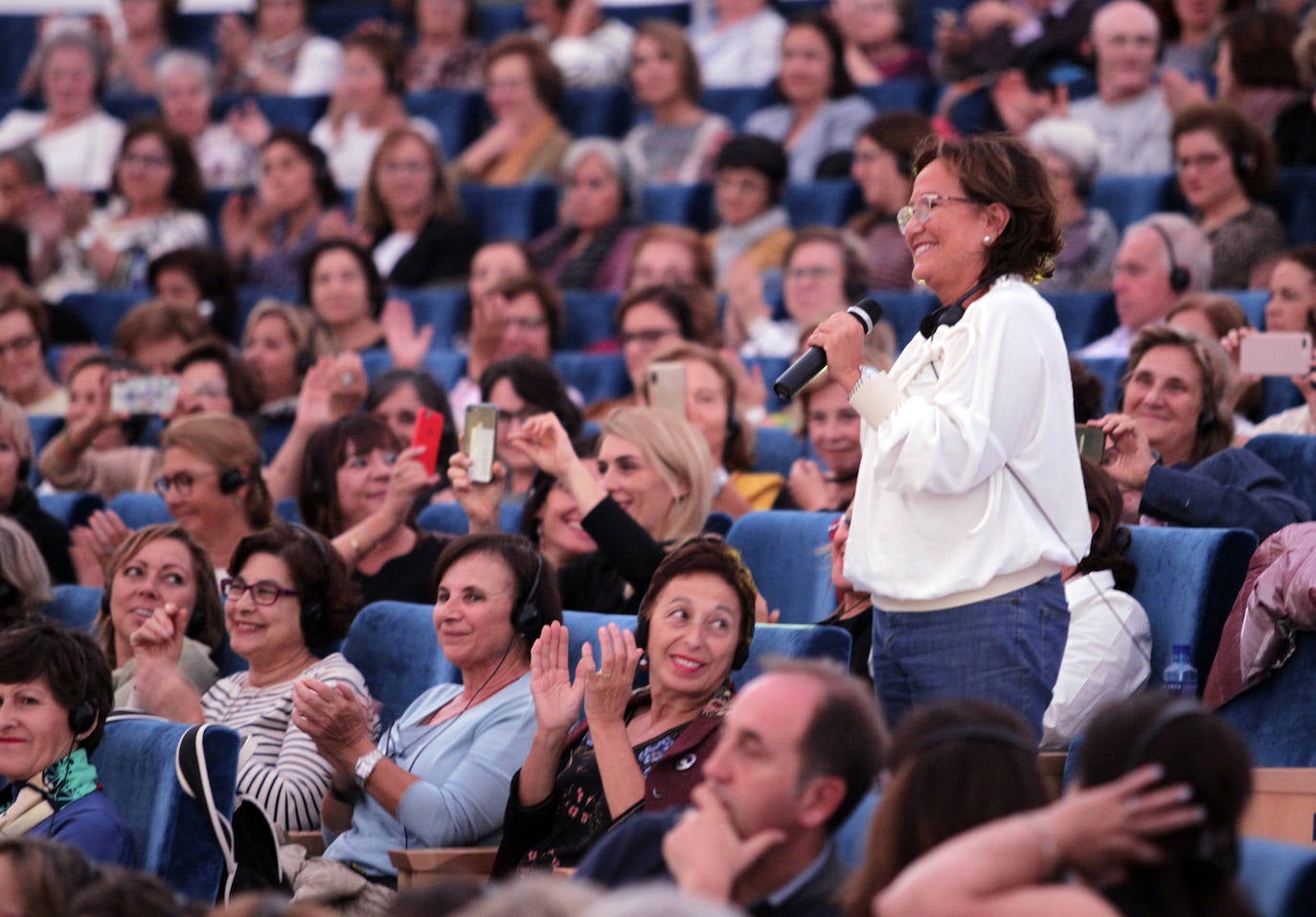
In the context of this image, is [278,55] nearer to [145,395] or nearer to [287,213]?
[287,213]

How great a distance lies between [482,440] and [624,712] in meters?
0.84

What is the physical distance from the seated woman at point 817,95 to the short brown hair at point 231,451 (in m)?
2.36

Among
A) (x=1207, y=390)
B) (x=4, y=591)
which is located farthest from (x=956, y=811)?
(x=4, y=591)

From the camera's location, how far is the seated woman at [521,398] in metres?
4.12

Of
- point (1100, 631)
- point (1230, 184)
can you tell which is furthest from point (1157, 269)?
point (1100, 631)

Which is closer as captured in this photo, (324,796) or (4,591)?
(324,796)

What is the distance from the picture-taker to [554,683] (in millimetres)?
2713

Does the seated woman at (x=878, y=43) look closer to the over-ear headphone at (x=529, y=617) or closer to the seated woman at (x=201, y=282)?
the seated woman at (x=201, y=282)

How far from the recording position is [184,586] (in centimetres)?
Answer: 347

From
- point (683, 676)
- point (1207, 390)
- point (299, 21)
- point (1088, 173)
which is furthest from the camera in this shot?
point (299, 21)

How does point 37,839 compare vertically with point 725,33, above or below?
below

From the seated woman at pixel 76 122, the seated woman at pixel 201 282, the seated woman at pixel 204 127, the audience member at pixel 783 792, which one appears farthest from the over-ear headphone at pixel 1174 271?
the seated woman at pixel 76 122

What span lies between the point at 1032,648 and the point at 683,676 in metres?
0.61

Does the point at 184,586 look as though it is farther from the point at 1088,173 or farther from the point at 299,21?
the point at 299,21
